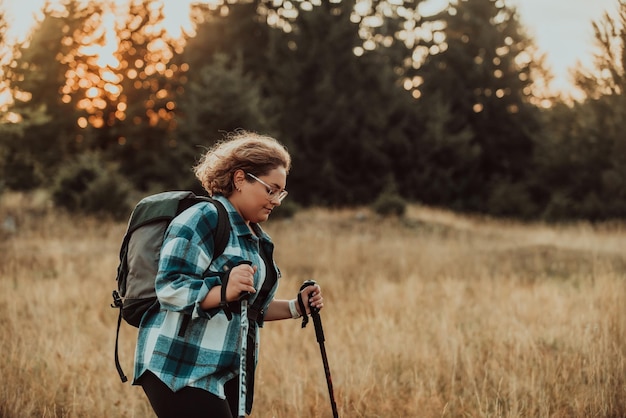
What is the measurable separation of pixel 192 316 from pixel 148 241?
1.12 feet

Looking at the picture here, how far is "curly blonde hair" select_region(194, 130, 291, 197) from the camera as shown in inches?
97.5

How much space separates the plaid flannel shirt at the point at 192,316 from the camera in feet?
7.12

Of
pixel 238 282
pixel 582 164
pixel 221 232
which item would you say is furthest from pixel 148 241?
pixel 582 164

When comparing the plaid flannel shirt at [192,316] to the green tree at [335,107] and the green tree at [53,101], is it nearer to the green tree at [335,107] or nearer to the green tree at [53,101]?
the green tree at [53,101]

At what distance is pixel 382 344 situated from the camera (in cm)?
550

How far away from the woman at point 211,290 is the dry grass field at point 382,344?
1.82 meters

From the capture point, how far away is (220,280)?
2.26m

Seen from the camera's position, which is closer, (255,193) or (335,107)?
(255,193)

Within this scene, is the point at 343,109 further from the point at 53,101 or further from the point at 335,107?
the point at 53,101

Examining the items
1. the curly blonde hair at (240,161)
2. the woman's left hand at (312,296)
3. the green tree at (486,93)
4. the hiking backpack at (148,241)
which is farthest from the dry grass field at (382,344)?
the green tree at (486,93)

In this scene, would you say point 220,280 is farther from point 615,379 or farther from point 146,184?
point 146,184

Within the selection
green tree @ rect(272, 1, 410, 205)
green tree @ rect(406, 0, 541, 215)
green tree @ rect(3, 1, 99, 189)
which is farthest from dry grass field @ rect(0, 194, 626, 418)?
green tree @ rect(406, 0, 541, 215)

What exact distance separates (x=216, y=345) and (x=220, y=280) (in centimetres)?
28

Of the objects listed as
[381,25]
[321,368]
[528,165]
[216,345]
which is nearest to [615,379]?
[321,368]
